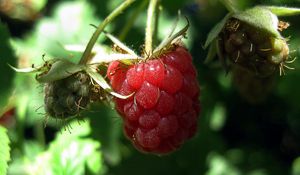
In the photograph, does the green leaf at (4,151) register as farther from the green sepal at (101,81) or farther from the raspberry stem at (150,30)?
the raspberry stem at (150,30)

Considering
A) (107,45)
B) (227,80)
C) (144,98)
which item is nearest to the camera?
(144,98)

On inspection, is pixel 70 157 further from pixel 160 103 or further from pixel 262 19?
pixel 262 19

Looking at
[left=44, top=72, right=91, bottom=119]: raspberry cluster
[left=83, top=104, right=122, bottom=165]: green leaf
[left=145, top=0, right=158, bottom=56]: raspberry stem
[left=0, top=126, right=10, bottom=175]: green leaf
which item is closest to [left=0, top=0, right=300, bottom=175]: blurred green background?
[left=83, top=104, right=122, bottom=165]: green leaf


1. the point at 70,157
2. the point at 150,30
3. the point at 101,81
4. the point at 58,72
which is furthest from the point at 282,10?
the point at 70,157

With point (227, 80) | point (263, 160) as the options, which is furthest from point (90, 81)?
point (263, 160)

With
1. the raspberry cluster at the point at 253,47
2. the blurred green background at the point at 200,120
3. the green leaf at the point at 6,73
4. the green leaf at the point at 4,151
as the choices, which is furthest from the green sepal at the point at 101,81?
the blurred green background at the point at 200,120

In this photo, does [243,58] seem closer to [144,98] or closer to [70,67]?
[144,98]

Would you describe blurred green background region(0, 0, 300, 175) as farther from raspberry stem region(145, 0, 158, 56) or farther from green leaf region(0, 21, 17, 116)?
raspberry stem region(145, 0, 158, 56)

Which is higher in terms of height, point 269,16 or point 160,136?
point 269,16
